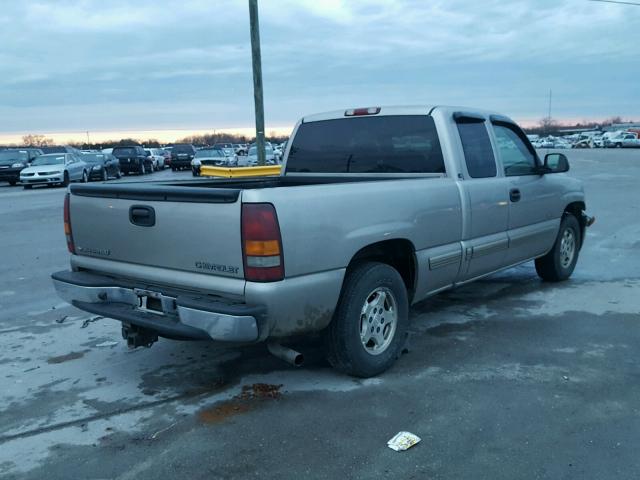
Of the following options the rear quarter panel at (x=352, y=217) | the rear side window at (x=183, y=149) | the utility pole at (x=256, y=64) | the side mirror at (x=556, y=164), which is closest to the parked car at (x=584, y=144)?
the rear side window at (x=183, y=149)

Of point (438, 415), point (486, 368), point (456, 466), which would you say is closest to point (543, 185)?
point (486, 368)

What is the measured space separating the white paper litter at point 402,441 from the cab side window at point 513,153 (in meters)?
3.19

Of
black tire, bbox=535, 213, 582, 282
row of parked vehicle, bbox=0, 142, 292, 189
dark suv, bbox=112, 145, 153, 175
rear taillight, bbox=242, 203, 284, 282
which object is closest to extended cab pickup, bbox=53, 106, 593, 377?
rear taillight, bbox=242, 203, 284, 282

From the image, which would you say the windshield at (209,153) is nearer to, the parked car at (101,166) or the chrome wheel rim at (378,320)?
the parked car at (101,166)

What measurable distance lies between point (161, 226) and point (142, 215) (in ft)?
0.67

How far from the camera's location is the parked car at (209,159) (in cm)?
3231

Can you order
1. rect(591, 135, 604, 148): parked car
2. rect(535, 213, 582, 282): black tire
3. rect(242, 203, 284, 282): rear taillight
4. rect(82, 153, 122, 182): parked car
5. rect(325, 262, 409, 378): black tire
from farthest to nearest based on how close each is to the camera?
1. rect(591, 135, 604, 148): parked car
2. rect(82, 153, 122, 182): parked car
3. rect(535, 213, 582, 282): black tire
4. rect(325, 262, 409, 378): black tire
5. rect(242, 203, 284, 282): rear taillight

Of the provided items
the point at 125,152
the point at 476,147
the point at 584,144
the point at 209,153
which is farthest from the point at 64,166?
the point at 584,144

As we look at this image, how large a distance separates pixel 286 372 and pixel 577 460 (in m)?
2.12

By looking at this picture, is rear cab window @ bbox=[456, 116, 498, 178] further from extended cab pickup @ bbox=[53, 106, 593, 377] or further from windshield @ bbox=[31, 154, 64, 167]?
windshield @ bbox=[31, 154, 64, 167]

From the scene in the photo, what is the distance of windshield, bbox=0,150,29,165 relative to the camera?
30.1 m

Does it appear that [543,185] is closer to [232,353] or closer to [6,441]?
[232,353]

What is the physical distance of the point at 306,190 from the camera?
12.6 feet

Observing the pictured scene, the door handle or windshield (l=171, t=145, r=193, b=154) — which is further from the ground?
windshield (l=171, t=145, r=193, b=154)
